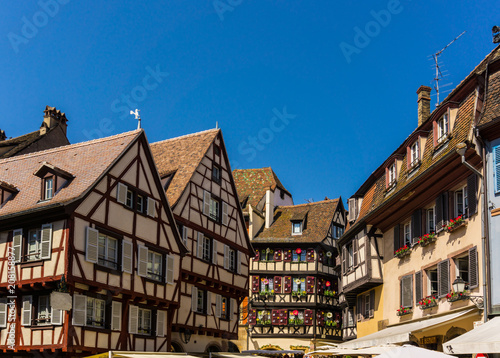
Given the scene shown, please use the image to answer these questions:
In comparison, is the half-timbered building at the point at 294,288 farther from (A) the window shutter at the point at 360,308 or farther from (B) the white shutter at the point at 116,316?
(B) the white shutter at the point at 116,316

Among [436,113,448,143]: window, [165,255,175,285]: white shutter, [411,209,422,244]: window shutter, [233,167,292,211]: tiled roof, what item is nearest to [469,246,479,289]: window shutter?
[436,113,448,143]: window

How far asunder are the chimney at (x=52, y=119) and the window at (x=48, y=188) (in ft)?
47.1

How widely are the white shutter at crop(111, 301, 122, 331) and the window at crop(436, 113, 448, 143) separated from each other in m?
12.6

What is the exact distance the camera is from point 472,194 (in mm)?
19562

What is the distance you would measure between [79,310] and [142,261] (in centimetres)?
375

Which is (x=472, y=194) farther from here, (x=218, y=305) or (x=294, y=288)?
(x=294, y=288)

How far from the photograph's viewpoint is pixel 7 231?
77.4 ft

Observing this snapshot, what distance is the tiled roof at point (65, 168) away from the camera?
2341 centimetres

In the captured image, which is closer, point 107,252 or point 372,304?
point 107,252

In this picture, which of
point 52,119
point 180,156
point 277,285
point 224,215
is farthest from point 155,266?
point 277,285

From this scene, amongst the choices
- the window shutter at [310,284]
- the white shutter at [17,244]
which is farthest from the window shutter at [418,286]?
the window shutter at [310,284]

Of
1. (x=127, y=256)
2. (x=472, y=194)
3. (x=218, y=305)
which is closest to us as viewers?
(x=472, y=194)

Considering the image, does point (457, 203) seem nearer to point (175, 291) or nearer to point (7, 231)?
point (175, 291)

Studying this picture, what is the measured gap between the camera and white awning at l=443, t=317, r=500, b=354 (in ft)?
48.0
